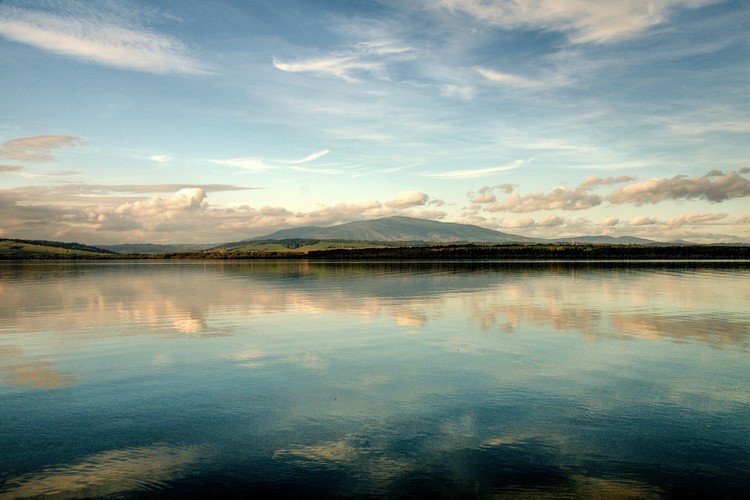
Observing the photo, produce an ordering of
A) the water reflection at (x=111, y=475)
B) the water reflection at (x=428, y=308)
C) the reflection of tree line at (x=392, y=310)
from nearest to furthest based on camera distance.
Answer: the water reflection at (x=111, y=475) < the reflection of tree line at (x=392, y=310) < the water reflection at (x=428, y=308)

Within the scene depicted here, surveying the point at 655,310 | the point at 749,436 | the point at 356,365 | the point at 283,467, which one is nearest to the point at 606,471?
the point at 749,436

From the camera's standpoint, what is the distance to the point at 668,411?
Result: 1519 cm

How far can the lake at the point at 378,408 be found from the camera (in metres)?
10.8

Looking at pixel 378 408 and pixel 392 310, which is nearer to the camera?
pixel 378 408

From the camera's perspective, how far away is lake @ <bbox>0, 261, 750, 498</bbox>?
10.8 m

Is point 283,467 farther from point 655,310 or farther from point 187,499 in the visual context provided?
point 655,310

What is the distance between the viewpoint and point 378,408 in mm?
15555

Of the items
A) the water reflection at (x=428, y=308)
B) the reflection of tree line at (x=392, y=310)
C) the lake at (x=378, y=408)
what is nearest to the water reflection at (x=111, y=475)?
the lake at (x=378, y=408)

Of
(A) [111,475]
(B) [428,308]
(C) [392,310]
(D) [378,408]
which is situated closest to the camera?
(A) [111,475]

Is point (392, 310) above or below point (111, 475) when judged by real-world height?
below

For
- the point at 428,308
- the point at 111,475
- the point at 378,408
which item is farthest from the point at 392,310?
the point at 111,475

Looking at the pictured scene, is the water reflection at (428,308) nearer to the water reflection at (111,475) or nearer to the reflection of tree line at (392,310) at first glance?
the reflection of tree line at (392,310)

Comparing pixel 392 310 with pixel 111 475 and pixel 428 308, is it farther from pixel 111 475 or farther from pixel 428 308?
pixel 111 475

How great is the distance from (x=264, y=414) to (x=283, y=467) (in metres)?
3.90
